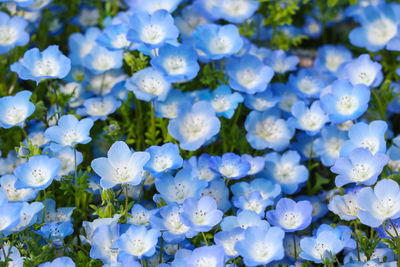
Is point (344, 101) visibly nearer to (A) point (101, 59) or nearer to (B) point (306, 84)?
(B) point (306, 84)

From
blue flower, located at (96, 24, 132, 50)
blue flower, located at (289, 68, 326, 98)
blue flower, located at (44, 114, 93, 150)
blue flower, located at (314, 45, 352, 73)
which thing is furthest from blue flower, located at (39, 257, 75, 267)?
blue flower, located at (314, 45, 352, 73)

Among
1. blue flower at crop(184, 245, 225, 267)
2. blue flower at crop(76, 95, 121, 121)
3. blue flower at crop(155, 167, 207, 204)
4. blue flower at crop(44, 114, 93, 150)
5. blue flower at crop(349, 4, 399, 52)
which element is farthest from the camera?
blue flower at crop(349, 4, 399, 52)

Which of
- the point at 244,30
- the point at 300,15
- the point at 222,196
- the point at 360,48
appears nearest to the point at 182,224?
the point at 222,196

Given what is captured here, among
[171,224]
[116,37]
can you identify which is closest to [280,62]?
[116,37]

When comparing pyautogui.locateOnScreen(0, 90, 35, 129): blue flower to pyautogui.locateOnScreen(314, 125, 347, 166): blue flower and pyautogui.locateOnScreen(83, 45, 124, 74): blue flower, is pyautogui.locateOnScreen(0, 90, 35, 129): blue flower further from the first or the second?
pyautogui.locateOnScreen(314, 125, 347, 166): blue flower

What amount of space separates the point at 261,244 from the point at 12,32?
162cm

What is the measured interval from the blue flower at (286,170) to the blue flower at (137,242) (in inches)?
28.9

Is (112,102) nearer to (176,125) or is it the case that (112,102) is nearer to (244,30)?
(176,125)

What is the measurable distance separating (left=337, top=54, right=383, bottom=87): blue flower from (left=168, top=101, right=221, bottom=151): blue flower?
2.28 ft

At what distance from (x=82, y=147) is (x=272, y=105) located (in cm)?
87

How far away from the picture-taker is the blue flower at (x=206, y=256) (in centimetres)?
190

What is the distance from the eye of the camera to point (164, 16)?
2.60m

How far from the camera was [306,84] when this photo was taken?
2.87 meters

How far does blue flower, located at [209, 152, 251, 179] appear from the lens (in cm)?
232
